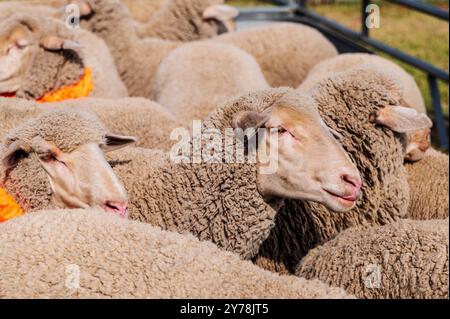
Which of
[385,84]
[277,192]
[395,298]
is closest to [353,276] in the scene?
[395,298]

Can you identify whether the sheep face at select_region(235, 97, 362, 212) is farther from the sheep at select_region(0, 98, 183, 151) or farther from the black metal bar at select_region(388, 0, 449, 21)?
the black metal bar at select_region(388, 0, 449, 21)

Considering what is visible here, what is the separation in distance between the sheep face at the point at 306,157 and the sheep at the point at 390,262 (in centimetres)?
17

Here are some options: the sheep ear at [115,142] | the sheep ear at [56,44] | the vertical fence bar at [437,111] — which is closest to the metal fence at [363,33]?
the vertical fence bar at [437,111]

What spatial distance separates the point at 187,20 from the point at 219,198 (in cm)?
387

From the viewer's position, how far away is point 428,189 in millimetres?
4340

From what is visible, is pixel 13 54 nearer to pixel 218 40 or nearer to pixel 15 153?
pixel 15 153

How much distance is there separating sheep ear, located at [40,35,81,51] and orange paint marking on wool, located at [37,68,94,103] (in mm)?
241

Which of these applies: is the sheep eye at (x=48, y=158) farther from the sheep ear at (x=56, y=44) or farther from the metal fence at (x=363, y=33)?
the metal fence at (x=363, y=33)

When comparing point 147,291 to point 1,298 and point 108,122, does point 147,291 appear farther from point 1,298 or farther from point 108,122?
point 108,122

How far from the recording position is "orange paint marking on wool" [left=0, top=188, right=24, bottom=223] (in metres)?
3.24

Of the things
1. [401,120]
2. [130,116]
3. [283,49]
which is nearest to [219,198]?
[401,120]

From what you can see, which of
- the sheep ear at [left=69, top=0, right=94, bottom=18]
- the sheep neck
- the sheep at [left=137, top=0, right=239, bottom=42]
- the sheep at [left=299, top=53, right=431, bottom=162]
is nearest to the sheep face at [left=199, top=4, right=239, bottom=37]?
the sheep at [left=137, top=0, right=239, bottom=42]

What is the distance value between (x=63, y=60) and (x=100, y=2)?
1344mm

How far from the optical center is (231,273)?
2.63 m
